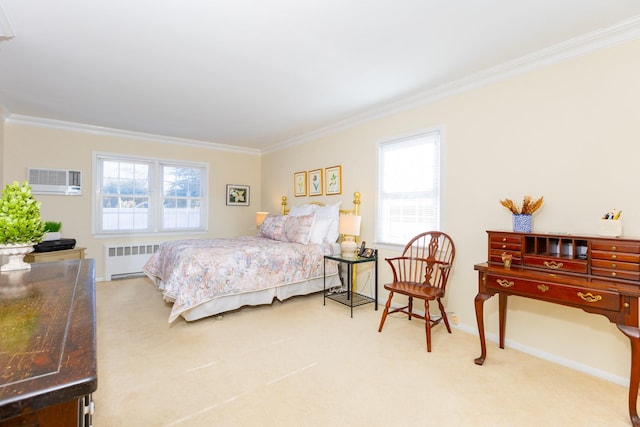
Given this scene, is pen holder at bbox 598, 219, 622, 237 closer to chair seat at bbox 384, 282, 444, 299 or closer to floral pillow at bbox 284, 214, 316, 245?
chair seat at bbox 384, 282, 444, 299

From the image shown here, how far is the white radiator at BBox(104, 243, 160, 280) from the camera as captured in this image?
4766mm

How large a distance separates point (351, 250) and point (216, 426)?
2361 mm

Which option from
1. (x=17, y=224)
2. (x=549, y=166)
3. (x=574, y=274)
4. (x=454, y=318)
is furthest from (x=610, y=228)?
(x=17, y=224)

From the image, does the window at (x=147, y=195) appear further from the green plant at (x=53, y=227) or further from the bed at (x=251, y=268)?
the bed at (x=251, y=268)

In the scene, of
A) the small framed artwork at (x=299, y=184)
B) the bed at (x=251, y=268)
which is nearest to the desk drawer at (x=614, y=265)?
the bed at (x=251, y=268)

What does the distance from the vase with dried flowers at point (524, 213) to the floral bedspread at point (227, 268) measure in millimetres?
2187

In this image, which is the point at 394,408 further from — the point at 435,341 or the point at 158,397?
the point at 158,397

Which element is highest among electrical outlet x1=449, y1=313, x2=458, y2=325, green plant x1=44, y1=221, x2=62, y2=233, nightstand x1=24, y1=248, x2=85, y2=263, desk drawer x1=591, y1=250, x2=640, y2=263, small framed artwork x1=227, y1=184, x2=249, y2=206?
small framed artwork x1=227, y1=184, x2=249, y2=206

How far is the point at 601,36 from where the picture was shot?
2.19 m

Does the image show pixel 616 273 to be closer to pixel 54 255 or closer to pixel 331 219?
pixel 331 219

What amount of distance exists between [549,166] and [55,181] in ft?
19.5

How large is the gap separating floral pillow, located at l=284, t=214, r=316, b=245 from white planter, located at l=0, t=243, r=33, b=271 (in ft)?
A: 9.25

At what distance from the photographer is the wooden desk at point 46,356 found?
1.64ft

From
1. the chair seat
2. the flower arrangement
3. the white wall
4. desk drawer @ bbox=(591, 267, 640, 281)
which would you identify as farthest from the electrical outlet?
desk drawer @ bbox=(591, 267, 640, 281)
